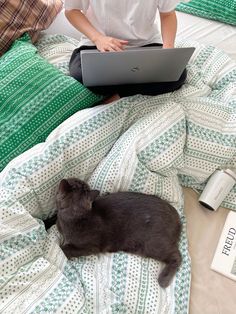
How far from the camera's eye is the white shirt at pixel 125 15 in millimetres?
1254

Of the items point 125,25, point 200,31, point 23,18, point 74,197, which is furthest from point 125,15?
point 74,197

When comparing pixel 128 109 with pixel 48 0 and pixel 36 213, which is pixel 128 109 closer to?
pixel 36 213

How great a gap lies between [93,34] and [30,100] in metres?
0.33

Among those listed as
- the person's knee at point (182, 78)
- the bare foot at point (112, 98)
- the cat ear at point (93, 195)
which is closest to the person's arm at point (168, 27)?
the person's knee at point (182, 78)

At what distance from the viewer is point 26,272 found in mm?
947

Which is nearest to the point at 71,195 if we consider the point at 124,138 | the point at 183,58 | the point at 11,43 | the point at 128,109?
the point at 124,138

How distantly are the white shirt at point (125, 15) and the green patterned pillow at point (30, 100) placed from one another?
0.25 metres

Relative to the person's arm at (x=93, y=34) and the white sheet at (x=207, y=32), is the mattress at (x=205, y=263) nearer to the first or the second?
the person's arm at (x=93, y=34)

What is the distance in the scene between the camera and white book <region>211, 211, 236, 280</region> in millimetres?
1071

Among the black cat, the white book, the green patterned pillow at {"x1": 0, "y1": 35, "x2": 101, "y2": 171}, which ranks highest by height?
the green patterned pillow at {"x1": 0, "y1": 35, "x2": 101, "y2": 171}

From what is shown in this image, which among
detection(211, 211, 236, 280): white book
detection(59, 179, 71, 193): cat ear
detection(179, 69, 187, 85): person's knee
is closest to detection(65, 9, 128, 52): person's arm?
detection(179, 69, 187, 85): person's knee

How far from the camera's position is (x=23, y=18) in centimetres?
141

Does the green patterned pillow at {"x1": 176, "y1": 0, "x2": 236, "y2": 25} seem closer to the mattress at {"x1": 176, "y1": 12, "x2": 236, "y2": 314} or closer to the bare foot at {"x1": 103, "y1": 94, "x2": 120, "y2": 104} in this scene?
the bare foot at {"x1": 103, "y1": 94, "x2": 120, "y2": 104}

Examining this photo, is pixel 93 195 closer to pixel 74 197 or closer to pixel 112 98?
pixel 74 197
